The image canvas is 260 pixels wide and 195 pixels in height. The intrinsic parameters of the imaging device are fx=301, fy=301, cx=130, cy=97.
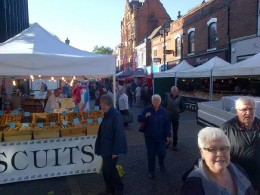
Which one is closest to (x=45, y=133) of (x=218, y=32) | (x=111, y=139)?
(x=111, y=139)

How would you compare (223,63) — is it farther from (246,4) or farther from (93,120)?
(93,120)

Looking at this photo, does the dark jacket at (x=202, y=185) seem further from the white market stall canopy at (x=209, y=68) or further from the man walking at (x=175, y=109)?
the white market stall canopy at (x=209, y=68)

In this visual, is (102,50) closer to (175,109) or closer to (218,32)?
(218,32)

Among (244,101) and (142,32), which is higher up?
(142,32)

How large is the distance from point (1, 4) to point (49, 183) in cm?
1161

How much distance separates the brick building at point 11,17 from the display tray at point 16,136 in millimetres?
10058

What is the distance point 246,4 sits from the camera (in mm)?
16266

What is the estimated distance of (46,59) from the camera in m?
5.80

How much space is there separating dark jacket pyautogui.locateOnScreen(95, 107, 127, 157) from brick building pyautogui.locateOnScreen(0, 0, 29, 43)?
11.5 meters

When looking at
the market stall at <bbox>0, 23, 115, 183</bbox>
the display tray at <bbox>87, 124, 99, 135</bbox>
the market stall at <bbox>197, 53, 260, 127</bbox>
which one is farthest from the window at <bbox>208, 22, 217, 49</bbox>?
the display tray at <bbox>87, 124, 99, 135</bbox>

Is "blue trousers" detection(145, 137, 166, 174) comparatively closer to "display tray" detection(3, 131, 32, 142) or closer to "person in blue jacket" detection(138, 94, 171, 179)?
"person in blue jacket" detection(138, 94, 171, 179)

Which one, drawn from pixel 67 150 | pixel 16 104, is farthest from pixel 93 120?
pixel 16 104

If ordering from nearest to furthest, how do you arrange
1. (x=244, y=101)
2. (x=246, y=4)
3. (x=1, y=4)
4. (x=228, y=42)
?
(x=244, y=101), (x=1, y=4), (x=246, y=4), (x=228, y=42)

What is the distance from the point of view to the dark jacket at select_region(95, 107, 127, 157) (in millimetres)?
4703
